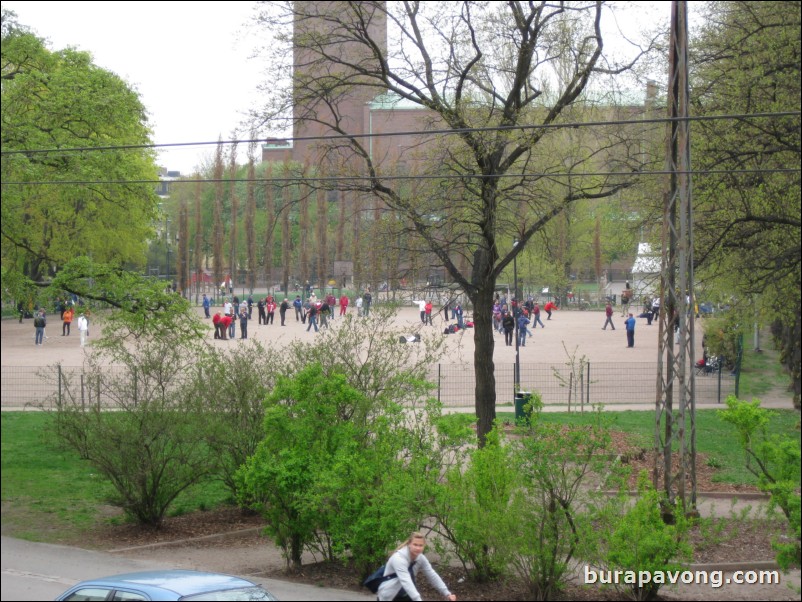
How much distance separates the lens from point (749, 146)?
55.4 ft

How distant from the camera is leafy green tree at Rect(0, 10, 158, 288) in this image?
49.6 ft

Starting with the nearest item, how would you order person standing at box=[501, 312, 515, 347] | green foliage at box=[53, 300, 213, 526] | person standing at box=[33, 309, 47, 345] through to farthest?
green foliage at box=[53, 300, 213, 526], person standing at box=[33, 309, 47, 345], person standing at box=[501, 312, 515, 347]

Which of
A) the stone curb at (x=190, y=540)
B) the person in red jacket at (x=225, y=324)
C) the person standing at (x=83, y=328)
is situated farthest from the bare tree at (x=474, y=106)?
the person in red jacket at (x=225, y=324)

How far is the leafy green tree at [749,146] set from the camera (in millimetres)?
15898

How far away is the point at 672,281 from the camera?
43.5 ft

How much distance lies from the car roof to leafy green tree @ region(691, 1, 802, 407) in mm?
12220

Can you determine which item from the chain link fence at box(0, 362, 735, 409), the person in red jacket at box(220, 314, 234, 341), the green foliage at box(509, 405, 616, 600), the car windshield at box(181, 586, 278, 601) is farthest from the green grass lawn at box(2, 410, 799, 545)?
the person in red jacket at box(220, 314, 234, 341)

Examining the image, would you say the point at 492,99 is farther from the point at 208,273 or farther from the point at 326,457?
the point at 208,273

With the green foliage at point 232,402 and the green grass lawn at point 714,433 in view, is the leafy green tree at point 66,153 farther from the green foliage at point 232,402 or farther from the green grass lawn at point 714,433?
the green grass lawn at point 714,433

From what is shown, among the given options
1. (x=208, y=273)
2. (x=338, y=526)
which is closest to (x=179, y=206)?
(x=208, y=273)

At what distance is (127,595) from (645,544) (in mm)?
5783

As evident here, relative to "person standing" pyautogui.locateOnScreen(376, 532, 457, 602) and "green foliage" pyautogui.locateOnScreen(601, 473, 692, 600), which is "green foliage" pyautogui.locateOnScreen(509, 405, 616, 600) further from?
"person standing" pyautogui.locateOnScreen(376, 532, 457, 602)

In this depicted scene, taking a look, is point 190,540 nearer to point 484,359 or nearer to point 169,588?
point 484,359

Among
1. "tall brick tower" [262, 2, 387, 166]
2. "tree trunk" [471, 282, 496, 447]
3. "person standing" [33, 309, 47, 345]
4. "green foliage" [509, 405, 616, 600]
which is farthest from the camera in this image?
"tree trunk" [471, 282, 496, 447]
